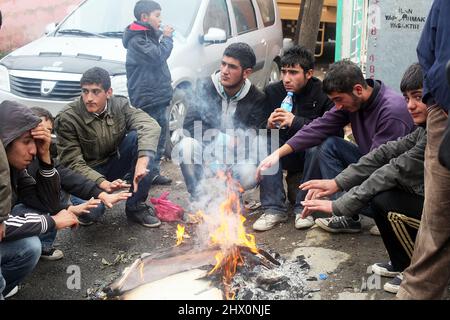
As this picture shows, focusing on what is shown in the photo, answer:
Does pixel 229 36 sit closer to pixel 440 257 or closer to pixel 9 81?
pixel 9 81

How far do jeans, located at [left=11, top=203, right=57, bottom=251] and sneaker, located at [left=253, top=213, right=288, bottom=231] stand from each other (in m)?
A: 1.76

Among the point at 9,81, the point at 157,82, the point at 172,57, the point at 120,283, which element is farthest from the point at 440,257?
the point at 9,81

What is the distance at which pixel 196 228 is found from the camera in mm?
5379

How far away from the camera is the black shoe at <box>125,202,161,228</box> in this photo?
5516 mm

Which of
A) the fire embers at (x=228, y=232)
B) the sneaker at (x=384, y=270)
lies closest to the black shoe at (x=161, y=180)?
the fire embers at (x=228, y=232)

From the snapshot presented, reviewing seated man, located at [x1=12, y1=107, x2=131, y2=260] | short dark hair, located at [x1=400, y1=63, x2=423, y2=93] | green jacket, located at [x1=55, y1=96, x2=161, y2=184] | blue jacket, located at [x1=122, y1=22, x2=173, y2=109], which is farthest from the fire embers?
short dark hair, located at [x1=400, y1=63, x2=423, y2=93]

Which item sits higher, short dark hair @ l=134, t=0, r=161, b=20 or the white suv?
short dark hair @ l=134, t=0, r=161, b=20

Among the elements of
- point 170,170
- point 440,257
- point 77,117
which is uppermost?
point 77,117

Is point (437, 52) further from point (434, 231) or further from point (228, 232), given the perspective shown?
point (228, 232)

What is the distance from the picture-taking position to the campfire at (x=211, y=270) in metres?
4.17

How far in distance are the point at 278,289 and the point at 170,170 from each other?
3.15m

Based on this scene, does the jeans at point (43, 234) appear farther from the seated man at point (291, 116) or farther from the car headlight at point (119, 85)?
the car headlight at point (119, 85)

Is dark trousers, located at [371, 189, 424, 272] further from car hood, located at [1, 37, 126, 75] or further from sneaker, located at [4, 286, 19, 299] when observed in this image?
car hood, located at [1, 37, 126, 75]

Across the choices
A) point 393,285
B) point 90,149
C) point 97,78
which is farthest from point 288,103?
point 393,285
